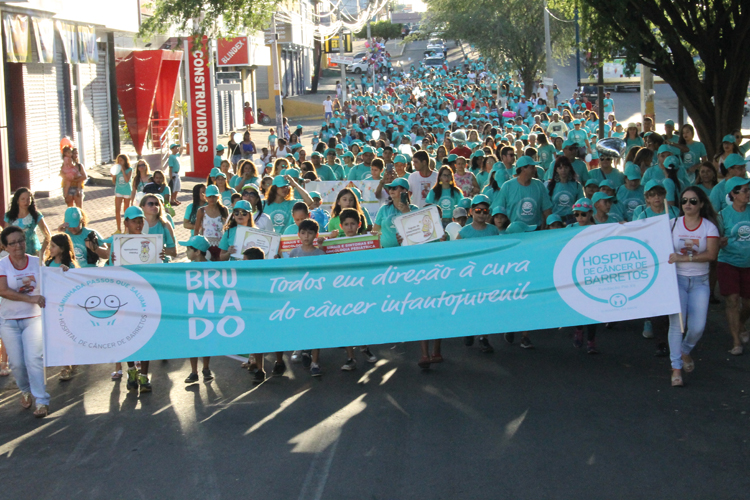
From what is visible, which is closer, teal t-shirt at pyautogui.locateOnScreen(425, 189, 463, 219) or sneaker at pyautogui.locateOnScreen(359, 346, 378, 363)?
sneaker at pyautogui.locateOnScreen(359, 346, 378, 363)

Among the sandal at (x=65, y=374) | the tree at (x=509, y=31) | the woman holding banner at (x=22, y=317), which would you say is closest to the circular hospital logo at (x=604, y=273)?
the woman holding banner at (x=22, y=317)

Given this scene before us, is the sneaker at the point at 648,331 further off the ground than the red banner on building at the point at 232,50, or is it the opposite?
the red banner on building at the point at 232,50

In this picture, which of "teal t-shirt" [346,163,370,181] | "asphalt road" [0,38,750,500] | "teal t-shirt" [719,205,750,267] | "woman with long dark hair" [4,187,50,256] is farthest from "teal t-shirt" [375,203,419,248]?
"teal t-shirt" [346,163,370,181]

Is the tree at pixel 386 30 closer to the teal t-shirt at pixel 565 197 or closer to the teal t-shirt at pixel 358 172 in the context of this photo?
the teal t-shirt at pixel 358 172

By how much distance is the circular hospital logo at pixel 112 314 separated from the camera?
772cm

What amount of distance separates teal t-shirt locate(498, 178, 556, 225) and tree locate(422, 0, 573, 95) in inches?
1444

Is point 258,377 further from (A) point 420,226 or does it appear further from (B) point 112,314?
(A) point 420,226

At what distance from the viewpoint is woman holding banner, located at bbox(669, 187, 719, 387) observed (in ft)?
25.7

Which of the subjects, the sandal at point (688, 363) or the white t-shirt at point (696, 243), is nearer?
the white t-shirt at point (696, 243)

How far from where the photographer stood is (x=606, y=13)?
48.9 ft

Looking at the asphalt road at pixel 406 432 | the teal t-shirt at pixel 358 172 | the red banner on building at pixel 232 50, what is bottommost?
the asphalt road at pixel 406 432

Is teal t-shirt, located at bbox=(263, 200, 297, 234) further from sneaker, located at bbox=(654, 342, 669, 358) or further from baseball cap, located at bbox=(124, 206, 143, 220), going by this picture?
sneaker, located at bbox=(654, 342, 669, 358)

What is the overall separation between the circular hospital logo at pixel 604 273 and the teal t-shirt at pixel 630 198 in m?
2.53

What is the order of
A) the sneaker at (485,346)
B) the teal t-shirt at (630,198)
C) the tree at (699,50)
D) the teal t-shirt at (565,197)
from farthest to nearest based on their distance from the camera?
the tree at (699,50)
the teal t-shirt at (565,197)
the teal t-shirt at (630,198)
the sneaker at (485,346)
